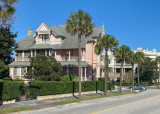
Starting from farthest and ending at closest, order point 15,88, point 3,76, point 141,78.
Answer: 1. point 141,78
2. point 3,76
3. point 15,88

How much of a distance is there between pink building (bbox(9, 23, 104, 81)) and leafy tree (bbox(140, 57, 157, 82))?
28.0 meters

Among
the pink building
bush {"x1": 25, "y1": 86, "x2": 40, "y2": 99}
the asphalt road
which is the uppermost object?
the pink building

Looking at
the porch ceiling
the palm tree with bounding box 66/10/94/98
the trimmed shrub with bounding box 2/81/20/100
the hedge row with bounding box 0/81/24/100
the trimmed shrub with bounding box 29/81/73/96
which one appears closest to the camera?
the hedge row with bounding box 0/81/24/100

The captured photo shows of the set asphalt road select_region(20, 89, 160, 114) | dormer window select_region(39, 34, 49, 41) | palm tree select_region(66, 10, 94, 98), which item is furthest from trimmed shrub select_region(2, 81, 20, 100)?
dormer window select_region(39, 34, 49, 41)

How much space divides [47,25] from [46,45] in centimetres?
403

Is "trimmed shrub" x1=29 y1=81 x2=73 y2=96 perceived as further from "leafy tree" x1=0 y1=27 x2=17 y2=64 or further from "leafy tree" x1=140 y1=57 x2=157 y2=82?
"leafy tree" x1=140 y1=57 x2=157 y2=82

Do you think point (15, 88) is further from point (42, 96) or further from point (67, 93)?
point (67, 93)

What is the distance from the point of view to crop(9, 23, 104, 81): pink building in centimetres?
3788

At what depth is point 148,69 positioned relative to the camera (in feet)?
206

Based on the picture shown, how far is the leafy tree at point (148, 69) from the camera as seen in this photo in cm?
6234

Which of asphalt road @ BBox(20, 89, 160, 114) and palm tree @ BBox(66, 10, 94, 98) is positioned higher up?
palm tree @ BBox(66, 10, 94, 98)

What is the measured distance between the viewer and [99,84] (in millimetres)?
34406

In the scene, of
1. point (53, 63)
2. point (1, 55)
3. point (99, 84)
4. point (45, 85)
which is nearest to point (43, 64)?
point (53, 63)

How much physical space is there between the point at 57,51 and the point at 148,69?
117ft
